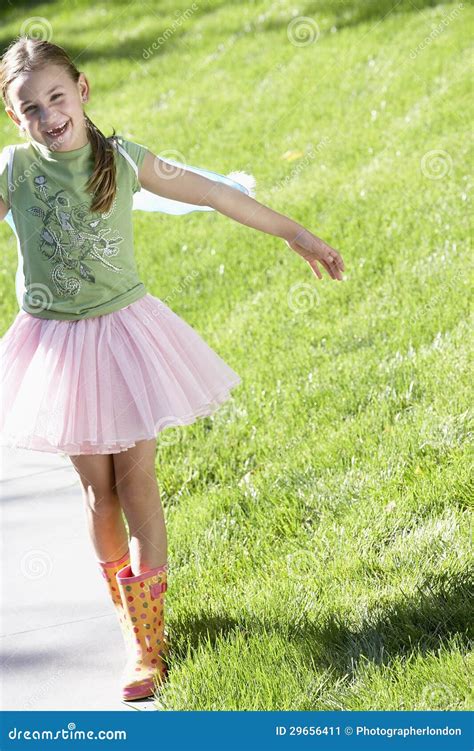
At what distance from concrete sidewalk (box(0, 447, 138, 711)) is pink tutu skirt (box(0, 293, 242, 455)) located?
2.37ft

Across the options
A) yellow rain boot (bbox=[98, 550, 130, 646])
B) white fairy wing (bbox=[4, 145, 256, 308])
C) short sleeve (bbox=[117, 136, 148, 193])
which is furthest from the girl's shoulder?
yellow rain boot (bbox=[98, 550, 130, 646])

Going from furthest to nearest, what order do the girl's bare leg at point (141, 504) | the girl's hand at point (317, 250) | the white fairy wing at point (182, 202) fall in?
the white fairy wing at point (182, 202) → the girl's hand at point (317, 250) → the girl's bare leg at point (141, 504)

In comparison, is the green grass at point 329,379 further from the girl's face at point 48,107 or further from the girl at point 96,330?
the girl's face at point 48,107

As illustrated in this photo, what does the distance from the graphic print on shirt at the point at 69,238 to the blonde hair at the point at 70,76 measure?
0.17 feet

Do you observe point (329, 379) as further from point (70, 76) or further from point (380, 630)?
point (70, 76)

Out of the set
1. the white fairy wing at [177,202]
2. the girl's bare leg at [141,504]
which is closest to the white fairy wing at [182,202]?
the white fairy wing at [177,202]

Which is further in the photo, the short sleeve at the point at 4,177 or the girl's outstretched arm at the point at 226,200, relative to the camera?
the girl's outstretched arm at the point at 226,200

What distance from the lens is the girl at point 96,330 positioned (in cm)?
308

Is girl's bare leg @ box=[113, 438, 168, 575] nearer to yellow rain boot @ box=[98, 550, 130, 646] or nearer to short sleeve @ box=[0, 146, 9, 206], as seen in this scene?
yellow rain boot @ box=[98, 550, 130, 646]

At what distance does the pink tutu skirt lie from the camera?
3082 millimetres

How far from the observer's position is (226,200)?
10.8 ft

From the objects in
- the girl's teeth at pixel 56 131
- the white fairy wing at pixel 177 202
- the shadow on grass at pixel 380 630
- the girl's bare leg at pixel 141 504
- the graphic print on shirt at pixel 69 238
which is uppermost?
the girl's teeth at pixel 56 131

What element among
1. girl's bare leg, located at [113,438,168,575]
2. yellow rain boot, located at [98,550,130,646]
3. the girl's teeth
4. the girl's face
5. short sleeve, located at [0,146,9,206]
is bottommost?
yellow rain boot, located at [98,550,130,646]
